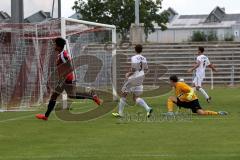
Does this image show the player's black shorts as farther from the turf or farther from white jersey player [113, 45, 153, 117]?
white jersey player [113, 45, 153, 117]

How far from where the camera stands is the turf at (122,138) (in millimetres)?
9555

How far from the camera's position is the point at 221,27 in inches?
3935

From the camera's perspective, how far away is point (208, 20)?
10688cm

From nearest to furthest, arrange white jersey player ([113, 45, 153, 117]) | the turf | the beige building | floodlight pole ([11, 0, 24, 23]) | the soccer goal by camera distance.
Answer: the turf, white jersey player ([113, 45, 153, 117]), the soccer goal, floodlight pole ([11, 0, 24, 23]), the beige building

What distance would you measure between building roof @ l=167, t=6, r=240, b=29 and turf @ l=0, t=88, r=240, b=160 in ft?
279

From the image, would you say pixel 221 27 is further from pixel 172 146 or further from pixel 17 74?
pixel 172 146

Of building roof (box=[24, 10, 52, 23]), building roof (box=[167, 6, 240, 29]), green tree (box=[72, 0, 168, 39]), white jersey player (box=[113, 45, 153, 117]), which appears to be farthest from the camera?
building roof (box=[167, 6, 240, 29])

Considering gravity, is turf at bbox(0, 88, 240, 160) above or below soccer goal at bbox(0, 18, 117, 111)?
below

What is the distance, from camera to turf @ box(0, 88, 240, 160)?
9555 millimetres

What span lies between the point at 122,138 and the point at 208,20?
97.1 m

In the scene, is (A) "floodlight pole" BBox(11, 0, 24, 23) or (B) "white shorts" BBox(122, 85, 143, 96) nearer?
(B) "white shorts" BBox(122, 85, 143, 96)

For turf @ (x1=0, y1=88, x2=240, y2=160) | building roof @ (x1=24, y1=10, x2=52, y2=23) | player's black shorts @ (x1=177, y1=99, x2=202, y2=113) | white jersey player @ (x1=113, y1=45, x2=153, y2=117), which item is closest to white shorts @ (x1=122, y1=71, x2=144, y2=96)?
white jersey player @ (x1=113, y1=45, x2=153, y2=117)

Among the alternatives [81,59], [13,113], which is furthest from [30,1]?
[13,113]

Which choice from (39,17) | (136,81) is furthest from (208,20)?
(136,81)
